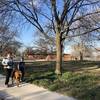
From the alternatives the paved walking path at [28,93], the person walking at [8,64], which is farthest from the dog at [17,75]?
the paved walking path at [28,93]

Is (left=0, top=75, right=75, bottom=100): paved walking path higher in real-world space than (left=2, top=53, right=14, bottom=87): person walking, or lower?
lower

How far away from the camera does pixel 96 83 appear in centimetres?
1695

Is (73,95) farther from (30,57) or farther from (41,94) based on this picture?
(30,57)

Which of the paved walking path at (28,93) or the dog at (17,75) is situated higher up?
the dog at (17,75)

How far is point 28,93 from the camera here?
15.8m

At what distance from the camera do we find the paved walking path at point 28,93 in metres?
14.3

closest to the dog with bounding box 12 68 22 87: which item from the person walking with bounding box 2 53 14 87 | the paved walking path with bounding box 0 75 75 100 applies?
the person walking with bounding box 2 53 14 87

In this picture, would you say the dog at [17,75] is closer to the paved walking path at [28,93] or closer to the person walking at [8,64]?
the person walking at [8,64]

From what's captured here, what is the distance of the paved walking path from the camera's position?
47.1 feet

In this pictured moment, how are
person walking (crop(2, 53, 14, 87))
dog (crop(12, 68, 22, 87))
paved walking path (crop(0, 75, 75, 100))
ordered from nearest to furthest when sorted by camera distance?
paved walking path (crop(0, 75, 75, 100)) → dog (crop(12, 68, 22, 87)) → person walking (crop(2, 53, 14, 87))

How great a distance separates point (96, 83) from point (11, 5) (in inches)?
342

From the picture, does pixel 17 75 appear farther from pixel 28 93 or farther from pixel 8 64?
pixel 28 93

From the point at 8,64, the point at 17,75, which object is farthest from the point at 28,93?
the point at 8,64

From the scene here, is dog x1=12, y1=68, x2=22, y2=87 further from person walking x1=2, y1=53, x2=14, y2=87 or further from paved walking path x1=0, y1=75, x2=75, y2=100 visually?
paved walking path x1=0, y1=75, x2=75, y2=100
